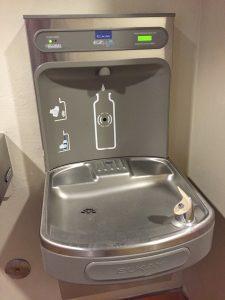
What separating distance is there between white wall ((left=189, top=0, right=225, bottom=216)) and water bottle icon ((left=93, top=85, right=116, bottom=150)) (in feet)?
1.02

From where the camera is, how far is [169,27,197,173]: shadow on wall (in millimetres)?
981

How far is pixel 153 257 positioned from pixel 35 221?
0.62 metres

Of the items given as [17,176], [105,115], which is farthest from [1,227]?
[105,115]

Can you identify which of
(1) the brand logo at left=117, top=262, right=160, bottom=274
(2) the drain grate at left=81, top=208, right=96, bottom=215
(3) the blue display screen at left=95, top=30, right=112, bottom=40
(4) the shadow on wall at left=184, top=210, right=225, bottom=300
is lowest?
(4) the shadow on wall at left=184, top=210, right=225, bottom=300

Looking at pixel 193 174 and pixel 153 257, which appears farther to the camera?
pixel 193 174

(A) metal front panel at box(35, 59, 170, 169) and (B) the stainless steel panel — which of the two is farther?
(A) metal front panel at box(35, 59, 170, 169)

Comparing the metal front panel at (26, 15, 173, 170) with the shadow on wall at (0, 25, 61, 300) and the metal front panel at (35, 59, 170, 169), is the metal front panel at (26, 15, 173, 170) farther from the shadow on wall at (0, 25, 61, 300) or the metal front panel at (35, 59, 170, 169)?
the shadow on wall at (0, 25, 61, 300)

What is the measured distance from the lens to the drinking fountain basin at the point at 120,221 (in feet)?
2.20

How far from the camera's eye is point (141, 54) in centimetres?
87

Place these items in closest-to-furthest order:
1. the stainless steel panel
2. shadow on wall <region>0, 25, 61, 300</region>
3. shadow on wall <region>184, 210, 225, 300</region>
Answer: the stainless steel panel, shadow on wall <region>0, 25, 61, 300</region>, shadow on wall <region>184, 210, 225, 300</region>

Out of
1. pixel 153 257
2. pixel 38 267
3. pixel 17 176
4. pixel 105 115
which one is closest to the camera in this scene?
pixel 153 257

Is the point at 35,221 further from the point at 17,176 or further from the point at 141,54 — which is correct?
the point at 141,54

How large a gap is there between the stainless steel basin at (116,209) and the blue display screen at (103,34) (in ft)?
1.31

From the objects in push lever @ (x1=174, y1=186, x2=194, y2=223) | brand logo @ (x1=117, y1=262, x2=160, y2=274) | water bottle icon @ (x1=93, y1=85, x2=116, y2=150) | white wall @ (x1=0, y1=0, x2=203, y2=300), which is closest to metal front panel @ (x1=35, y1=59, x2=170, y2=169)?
water bottle icon @ (x1=93, y1=85, x2=116, y2=150)
